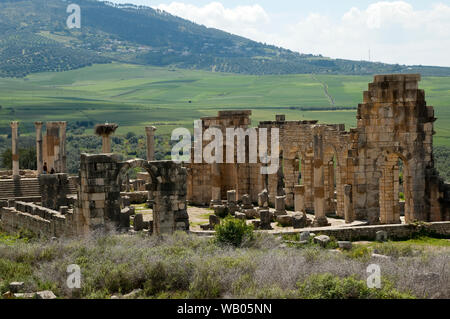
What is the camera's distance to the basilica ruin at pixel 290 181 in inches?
974

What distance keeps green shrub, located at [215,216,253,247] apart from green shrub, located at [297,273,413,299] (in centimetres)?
604

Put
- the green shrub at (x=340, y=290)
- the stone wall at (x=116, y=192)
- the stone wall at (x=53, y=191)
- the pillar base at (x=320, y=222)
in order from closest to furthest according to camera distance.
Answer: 1. the green shrub at (x=340, y=290)
2. the stone wall at (x=116, y=192)
3. the pillar base at (x=320, y=222)
4. the stone wall at (x=53, y=191)

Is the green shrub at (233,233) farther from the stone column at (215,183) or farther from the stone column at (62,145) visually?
the stone column at (62,145)

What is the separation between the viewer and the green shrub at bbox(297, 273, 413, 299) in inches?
647

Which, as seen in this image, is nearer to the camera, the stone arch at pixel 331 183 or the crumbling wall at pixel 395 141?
the crumbling wall at pixel 395 141

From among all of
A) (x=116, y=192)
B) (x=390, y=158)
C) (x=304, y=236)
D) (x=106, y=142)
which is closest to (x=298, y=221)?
(x=390, y=158)

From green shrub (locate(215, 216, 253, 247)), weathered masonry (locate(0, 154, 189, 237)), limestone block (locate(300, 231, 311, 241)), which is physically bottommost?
limestone block (locate(300, 231, 311, 241))

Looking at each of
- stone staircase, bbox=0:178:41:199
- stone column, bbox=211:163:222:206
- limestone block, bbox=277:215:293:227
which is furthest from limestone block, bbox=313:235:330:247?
stone staircase, bbox=0:178:41:199

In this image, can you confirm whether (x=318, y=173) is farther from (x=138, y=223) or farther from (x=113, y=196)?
(x=113, y=196)

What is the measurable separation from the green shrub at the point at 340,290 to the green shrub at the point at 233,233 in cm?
604

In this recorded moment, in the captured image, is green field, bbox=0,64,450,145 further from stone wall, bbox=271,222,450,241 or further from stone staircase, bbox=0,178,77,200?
stone wall, bbox=271,222,450,241

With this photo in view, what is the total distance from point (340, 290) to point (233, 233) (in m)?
6.95

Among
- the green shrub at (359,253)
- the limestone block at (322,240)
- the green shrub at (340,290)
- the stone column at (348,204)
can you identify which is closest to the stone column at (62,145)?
the stone column at (348,204)

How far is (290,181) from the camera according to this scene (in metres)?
39.5
